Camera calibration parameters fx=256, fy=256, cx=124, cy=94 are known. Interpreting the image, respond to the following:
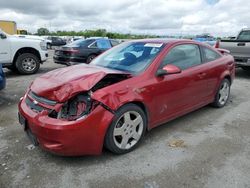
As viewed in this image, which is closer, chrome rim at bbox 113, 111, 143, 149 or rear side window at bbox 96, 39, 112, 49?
chrome rim at bbox 113, 111, 143, 149

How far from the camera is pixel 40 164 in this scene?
3.12 meters

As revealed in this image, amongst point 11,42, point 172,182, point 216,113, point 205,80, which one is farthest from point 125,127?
point 11,42

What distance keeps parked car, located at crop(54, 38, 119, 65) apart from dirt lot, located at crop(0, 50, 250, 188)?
5.99m

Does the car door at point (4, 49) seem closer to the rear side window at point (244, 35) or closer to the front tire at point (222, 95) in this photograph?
the front tire at point (222, 95)

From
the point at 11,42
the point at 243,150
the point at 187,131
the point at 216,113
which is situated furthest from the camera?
the point at 11,42

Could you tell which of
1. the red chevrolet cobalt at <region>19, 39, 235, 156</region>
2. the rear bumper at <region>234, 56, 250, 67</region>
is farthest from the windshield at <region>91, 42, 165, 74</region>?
the rear bumper at <region>234, 56, 250, 67</region>

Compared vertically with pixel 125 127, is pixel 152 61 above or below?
above

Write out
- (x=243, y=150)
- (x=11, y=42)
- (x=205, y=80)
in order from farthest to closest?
(x=11, y=42)
(x=205, y=80)
(x=243, y=150)

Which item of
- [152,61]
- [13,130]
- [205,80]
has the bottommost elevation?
[13,130]

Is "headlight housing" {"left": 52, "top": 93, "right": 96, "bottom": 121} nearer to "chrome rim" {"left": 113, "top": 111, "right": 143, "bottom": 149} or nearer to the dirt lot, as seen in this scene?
"chrome rim" {"left": 113, "top": 111, "right": 143, "bottom": 149}

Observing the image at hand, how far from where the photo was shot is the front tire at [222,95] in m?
5.16

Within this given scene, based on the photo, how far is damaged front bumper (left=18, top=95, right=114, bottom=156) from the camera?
282cm

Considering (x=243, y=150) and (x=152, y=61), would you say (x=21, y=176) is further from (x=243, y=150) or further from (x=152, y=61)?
(x=243, y=150)

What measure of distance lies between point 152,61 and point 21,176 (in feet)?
7.41
